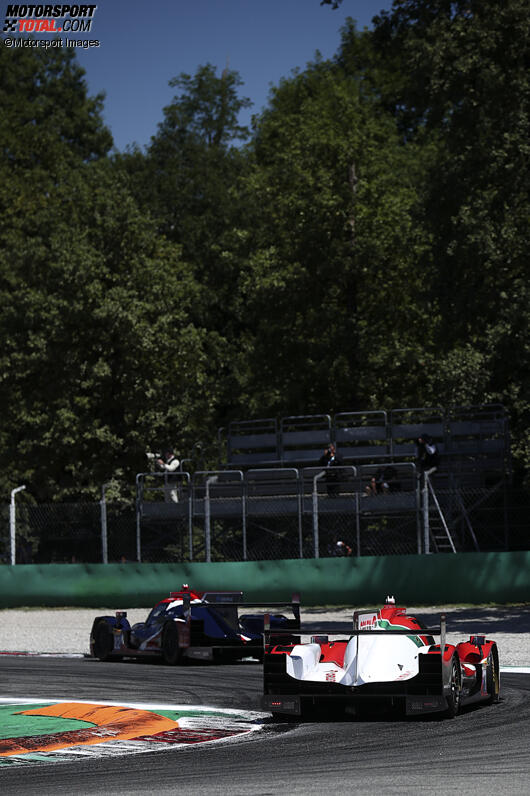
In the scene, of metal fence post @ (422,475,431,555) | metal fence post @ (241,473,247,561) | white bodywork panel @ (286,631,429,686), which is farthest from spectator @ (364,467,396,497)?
white bodywork panel @ (286,631,429,686)

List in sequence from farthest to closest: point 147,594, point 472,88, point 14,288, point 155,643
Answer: point 14,288, point 472,88, point 147,594, point 155,643

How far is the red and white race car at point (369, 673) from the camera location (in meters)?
10.4

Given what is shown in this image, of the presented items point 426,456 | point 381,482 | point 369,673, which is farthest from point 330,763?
point 426,456

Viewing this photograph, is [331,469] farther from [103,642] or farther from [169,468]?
[103,642]

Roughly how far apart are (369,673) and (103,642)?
7.65 m

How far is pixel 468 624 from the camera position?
2102 cm

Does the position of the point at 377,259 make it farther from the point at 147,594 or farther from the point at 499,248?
the point at 147,594

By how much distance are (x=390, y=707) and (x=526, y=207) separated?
18939mm

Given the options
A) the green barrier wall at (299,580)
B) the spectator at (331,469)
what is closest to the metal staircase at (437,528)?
the green barrier wall at (299,580)

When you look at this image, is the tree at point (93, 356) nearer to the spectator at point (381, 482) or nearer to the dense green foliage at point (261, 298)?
the dense green foliage at point (261, 298)

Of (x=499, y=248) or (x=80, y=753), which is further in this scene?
(x=499, y=248)

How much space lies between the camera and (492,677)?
11750 millimetres

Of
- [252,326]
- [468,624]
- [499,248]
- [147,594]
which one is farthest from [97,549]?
[252,326]

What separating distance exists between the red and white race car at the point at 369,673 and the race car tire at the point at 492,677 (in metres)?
0.44
